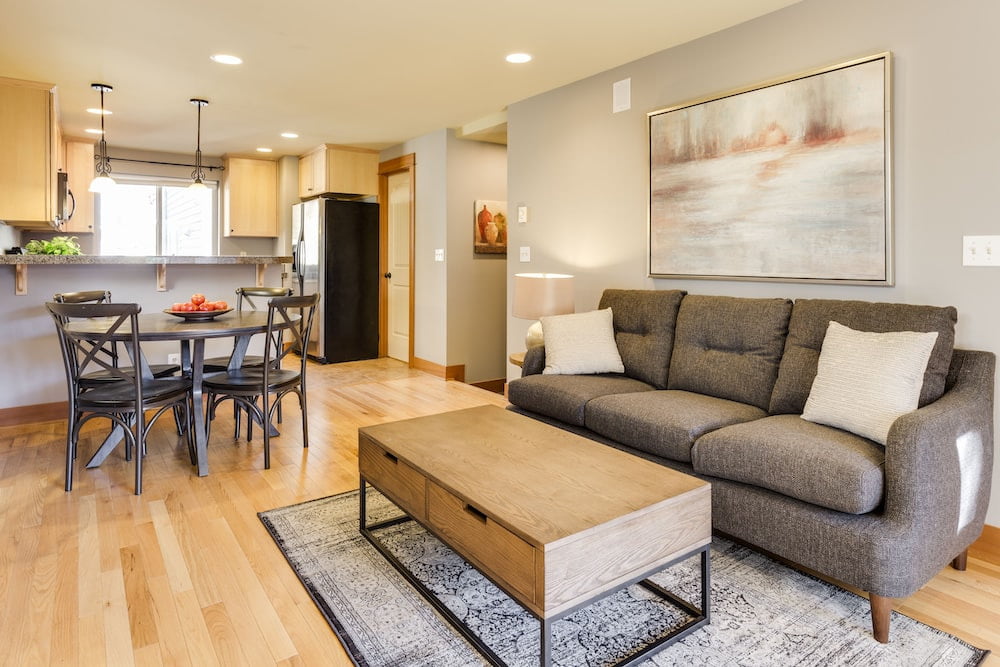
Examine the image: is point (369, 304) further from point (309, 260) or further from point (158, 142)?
point (158, 142)

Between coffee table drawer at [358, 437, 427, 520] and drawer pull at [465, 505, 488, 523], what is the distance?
0.26 m

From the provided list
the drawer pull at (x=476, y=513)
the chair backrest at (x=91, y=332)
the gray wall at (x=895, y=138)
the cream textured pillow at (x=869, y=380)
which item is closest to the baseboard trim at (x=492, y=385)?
the gray wall at (x=895, y=138)

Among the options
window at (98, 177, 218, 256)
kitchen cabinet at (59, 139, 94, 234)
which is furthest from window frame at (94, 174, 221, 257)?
kitchen cabinet at (59, 139, 94, 234)

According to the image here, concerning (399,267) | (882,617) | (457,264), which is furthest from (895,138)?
(399,267)

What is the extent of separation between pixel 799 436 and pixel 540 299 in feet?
6.58

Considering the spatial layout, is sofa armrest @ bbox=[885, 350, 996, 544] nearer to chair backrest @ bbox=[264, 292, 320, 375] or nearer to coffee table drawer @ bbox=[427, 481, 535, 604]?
coffee table drawer @ bbox=[427, 481, 535, 604]

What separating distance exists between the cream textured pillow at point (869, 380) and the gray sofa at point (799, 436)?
6 cm

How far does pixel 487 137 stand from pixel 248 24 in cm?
267

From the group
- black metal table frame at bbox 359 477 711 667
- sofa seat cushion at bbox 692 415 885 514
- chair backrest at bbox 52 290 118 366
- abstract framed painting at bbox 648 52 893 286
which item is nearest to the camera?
black metal table frame at bbox 359 477 711 667

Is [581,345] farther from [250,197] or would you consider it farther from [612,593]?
[250,197]

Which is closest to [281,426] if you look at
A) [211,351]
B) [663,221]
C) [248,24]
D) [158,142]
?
[211,351]

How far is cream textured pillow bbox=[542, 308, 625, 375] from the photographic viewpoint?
329cm

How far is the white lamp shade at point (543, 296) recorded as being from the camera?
383 cm

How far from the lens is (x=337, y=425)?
4035mm
